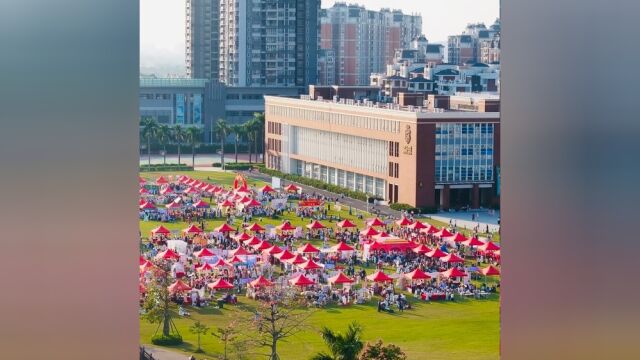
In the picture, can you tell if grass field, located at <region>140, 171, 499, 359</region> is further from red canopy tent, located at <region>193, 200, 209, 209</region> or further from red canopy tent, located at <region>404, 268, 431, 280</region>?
red canopy tent, located at <region>193, 200, 209, 209</region>

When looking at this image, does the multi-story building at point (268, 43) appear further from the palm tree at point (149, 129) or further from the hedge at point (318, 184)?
A: the hedge at point (318, 184)

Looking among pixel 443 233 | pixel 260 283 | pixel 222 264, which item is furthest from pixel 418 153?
pixel 260 283

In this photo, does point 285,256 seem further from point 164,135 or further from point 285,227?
point 164,135

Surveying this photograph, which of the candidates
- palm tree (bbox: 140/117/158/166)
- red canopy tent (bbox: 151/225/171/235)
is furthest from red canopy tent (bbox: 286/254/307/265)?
palm tree (bbox: 140/117/158/166)

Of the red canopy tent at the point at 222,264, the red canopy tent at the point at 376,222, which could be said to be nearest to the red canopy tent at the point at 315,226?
the red canopy tent at the point at 376,222
